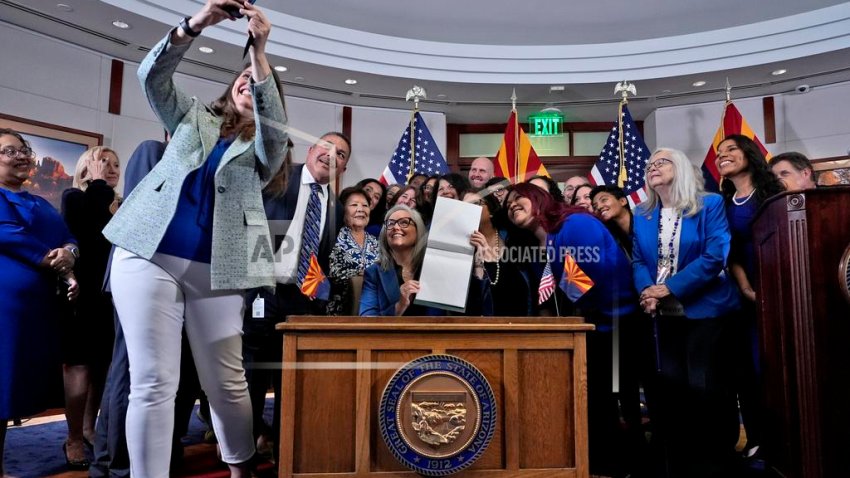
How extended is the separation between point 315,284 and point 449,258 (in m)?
0.68

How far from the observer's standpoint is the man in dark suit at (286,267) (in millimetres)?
2529

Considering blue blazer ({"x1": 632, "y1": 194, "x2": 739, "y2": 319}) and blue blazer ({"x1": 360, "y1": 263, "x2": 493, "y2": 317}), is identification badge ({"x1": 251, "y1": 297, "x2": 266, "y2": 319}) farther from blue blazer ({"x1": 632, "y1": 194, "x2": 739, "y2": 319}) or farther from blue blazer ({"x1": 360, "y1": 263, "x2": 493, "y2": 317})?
blue blazer ({"x1": 632, "y1": 194, "x2": 739, "y2": 319})

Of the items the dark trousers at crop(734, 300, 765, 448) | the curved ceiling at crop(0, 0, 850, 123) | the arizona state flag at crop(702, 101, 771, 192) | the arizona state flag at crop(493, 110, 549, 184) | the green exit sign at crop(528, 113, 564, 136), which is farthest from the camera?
the green exit sign at crop(528, 113, 564, 136)

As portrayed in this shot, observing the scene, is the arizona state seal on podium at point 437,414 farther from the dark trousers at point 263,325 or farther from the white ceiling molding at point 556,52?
the white ceiling molding at point 556,52

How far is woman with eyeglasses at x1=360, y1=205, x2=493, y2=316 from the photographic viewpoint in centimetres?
238

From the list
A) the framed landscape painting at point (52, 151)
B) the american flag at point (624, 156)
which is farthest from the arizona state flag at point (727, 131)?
the framed landscape painting at point (52, 151)

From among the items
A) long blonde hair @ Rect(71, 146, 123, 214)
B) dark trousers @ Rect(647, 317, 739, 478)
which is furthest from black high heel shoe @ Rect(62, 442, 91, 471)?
dark trousers @ Rect(647, 317, 739, 478)

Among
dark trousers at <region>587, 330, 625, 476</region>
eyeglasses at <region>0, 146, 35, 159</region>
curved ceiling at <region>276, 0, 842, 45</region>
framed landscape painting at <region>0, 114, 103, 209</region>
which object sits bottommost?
dark trousers at <region>587, 330, 625, 476</region>

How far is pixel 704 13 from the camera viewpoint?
5379mm

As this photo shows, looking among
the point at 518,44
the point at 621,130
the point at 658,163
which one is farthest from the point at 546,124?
the point at 658,163

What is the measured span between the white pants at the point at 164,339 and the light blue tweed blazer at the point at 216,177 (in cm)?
6

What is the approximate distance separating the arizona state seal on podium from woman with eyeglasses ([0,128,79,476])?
1.50m

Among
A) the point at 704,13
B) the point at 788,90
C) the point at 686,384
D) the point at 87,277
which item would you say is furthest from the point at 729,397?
the point at 788,90

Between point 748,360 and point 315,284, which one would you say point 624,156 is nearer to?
point 748,360
